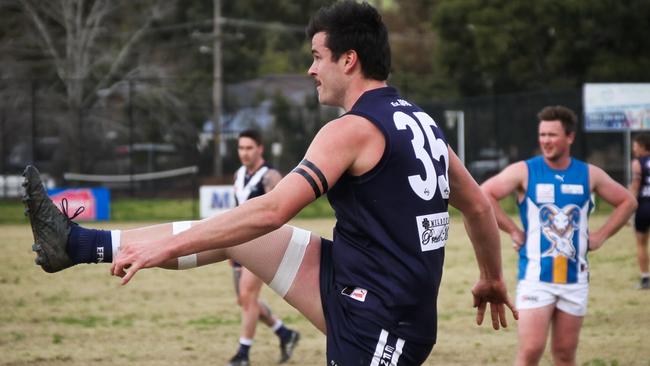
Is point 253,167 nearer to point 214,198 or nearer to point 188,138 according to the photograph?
point 214,198

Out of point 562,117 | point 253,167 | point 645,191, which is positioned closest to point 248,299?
point 253,167

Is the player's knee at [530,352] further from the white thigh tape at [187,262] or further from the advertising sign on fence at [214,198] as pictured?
the advertising sign on fence at [214,198]

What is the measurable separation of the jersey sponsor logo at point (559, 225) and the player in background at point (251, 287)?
282 cm

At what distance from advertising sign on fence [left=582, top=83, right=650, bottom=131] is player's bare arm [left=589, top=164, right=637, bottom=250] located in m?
20.9

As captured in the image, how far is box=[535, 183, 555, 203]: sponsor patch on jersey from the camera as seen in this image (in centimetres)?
743

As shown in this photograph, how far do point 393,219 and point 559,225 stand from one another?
3.57 meters

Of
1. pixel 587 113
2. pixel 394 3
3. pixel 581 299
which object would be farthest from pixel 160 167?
pixel 394 3

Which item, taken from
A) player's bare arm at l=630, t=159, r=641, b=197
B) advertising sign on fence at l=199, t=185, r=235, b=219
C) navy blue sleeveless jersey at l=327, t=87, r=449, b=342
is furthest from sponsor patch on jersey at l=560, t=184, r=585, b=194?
advertising sign on fence at l=199, t=185, r=235, b=219

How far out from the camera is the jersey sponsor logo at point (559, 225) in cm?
737

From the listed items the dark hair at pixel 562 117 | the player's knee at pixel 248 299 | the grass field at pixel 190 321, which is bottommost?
the grass field at pixel 190 321

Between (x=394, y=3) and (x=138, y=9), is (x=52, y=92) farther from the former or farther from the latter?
(x=394, y=3)

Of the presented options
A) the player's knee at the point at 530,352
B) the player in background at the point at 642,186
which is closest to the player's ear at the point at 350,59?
the player's knee at the point at 530,352

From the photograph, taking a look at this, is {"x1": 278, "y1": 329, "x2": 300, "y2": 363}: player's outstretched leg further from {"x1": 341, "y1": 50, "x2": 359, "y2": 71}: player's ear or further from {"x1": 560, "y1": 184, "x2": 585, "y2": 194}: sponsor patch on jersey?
{"x1": 341, "y1": 50, "x2": 359, "y2": 71}: player's ear

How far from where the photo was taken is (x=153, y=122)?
34.9m
